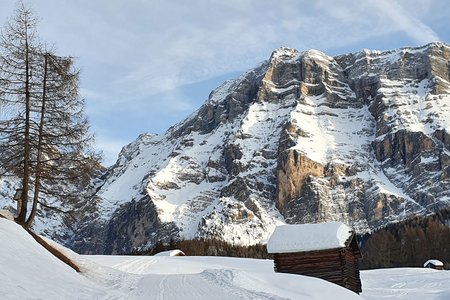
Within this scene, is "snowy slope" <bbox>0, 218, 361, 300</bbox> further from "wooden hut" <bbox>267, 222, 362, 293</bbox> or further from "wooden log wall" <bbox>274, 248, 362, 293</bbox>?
"wooden log wall" <bbox>274, 248, 362, 293</bbox>

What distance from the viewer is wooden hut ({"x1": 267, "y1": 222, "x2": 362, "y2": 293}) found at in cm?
3768

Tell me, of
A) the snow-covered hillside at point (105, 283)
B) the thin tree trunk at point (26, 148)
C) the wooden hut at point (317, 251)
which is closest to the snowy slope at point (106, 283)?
the snow-covered hillside at point (105, 283)

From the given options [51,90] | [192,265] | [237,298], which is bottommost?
[237,298]

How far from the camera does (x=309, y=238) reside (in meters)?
38.4

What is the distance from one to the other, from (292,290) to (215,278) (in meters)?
3.12

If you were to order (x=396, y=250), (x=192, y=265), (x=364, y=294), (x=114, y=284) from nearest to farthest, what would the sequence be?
1. (x=114, y=284)
2. (x=364, y=294)
3. (x=192, y=265)
4. (x=396, y=250)

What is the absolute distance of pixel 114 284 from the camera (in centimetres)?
1822

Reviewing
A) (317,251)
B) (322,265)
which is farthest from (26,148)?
(322,265)

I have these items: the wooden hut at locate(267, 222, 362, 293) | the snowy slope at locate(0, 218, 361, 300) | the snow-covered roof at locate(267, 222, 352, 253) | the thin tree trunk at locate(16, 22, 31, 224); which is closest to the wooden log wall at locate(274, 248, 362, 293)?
the wooden hut at locate(267, 222, 362, 293)

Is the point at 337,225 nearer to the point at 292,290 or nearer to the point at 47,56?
the point at 292,290

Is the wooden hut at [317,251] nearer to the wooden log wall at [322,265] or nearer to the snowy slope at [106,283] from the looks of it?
the wooden log wall at [322,265]

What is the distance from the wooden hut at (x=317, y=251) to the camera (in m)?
37.7

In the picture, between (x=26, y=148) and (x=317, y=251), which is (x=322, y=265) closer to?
(x=317, y=251)

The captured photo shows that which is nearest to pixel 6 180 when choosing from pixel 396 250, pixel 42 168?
pixel 42 168
